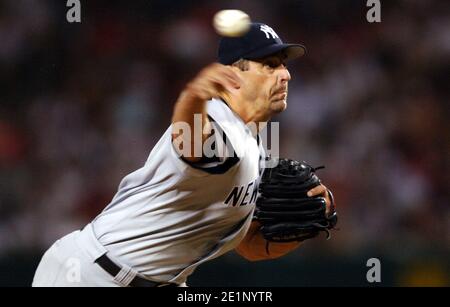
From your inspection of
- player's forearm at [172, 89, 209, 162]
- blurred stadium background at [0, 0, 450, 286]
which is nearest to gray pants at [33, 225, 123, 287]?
player's forearm at [172, 89, 209, 162]

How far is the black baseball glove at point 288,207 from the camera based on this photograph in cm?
253

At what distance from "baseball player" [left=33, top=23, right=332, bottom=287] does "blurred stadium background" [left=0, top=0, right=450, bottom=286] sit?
5.26 feet

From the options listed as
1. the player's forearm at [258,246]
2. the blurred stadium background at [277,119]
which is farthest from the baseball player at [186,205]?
the blurred stadium background at [277,119]

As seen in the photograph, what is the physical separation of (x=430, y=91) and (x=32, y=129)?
240cm

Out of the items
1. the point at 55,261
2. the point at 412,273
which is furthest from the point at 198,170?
the point at 412,273

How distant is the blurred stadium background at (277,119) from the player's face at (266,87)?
68.1 inches

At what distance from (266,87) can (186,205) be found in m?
0.41

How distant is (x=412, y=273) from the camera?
402 cm

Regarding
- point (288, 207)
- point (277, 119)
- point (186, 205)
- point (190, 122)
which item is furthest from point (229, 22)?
point (277, 119)

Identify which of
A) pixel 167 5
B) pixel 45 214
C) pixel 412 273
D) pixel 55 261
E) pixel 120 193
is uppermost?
pixel 167 5

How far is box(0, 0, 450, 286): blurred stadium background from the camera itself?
4.10 meters

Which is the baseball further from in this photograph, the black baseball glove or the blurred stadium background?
the blurred stadium background

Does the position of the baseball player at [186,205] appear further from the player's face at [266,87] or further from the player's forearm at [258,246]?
the player's forearm at [258,246]
